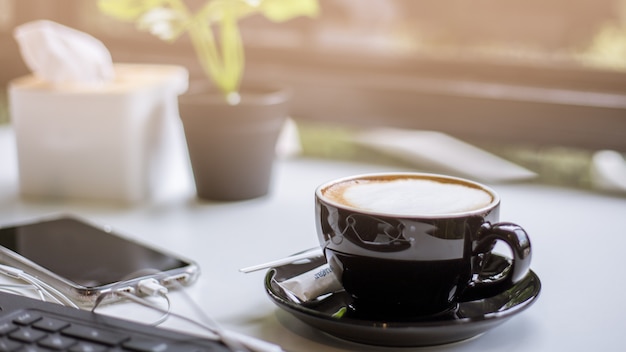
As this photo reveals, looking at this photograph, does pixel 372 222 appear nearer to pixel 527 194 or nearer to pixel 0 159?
pixel 527 194

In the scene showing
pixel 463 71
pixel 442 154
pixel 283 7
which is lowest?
pixel 442 154

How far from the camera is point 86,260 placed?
0.65 m

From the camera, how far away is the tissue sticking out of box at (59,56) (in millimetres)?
865

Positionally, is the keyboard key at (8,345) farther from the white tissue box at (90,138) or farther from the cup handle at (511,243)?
the white tissue box at (90,138)

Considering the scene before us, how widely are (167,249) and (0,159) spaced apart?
0.45m

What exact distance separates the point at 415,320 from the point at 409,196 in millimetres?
86

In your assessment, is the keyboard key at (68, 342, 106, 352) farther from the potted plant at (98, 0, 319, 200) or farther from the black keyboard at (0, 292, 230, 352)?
the potted plant at (98, 0, 319, 200)

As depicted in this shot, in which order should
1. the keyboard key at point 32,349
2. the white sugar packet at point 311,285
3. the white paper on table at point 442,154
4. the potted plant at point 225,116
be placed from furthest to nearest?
the white paper on table at point 442,154
the potted plant at point 225,116
the white sugar packet at point 311,285
the keyboard key at point 32,349

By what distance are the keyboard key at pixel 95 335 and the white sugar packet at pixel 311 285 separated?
132mm

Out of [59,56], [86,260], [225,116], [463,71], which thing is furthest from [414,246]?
[463,71]

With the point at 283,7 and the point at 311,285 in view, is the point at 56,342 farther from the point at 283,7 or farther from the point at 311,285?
the point at 283,7

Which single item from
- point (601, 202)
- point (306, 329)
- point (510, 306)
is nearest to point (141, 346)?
point (306, 329)

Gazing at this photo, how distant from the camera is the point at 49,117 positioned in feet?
2.85

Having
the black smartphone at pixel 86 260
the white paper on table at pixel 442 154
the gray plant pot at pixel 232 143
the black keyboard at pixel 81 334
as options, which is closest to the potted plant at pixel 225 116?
the gray plant pot at pixel 232 143
